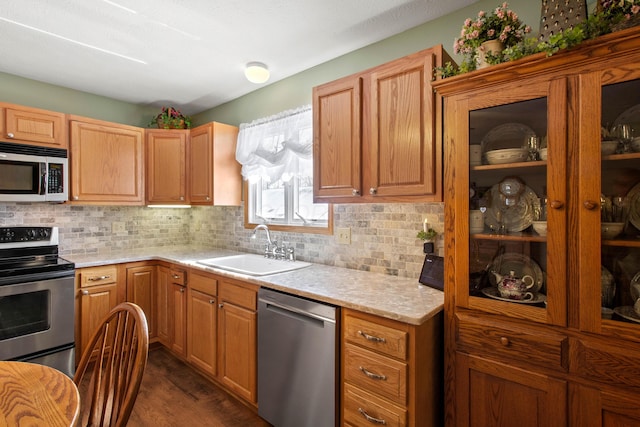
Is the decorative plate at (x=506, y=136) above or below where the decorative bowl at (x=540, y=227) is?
above

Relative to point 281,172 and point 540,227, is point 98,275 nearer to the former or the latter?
point 281,172

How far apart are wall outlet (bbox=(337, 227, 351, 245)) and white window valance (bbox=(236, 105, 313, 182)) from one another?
0.56 meters

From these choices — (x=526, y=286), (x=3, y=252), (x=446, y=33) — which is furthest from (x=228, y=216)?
(x=526, y=286)

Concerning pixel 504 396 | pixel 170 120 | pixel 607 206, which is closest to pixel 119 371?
pixel 504 396

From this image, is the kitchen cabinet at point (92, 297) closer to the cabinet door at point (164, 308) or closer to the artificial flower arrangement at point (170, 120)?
the cabinet door at point (164, 308)

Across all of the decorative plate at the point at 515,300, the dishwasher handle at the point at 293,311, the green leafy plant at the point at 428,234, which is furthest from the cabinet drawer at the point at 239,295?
the decorative plate at the point at 515,300

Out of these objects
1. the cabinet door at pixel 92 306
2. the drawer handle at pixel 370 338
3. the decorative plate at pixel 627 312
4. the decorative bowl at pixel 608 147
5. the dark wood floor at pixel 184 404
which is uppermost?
the decorative bowl at pixel 608 147

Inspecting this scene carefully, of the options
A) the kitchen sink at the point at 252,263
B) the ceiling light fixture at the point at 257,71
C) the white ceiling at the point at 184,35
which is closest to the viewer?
the white ceiling at the point at 184,35

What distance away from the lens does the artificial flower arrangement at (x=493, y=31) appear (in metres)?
1.37

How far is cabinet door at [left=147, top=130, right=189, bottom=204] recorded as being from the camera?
321 centimetres

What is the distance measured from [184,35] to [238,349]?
2.07m

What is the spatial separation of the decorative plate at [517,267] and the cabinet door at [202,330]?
182 cm

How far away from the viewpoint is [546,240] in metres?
1.26

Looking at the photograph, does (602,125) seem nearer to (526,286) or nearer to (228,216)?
(526,286)
